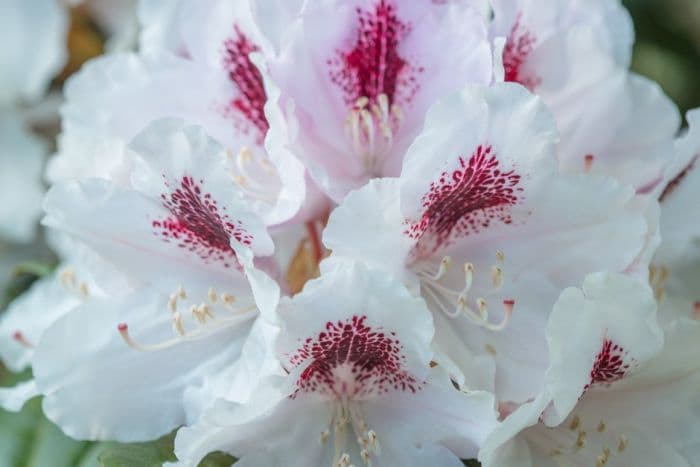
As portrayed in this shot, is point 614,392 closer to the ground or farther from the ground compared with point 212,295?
closer to the ground

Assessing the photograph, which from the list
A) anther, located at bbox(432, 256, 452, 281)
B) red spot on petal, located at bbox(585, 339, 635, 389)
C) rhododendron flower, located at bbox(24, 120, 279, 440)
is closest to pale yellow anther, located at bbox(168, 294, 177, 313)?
rhododendron flower, located at bbox(24, 120, 279, 440)

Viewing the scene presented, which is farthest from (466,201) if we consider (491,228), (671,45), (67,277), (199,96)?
(671,45)

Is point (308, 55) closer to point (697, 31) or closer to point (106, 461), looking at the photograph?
point (106, 461)

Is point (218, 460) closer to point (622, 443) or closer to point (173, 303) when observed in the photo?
point (173, 303)

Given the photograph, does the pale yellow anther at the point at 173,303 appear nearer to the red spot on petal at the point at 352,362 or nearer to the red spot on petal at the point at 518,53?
the red spot on petal at the point at 352,362

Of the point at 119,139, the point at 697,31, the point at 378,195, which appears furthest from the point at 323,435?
the point at 697,31

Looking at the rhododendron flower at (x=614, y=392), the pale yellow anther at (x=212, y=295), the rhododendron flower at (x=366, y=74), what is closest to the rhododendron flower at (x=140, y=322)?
the pale yellow anther at (x=212, y=295)
